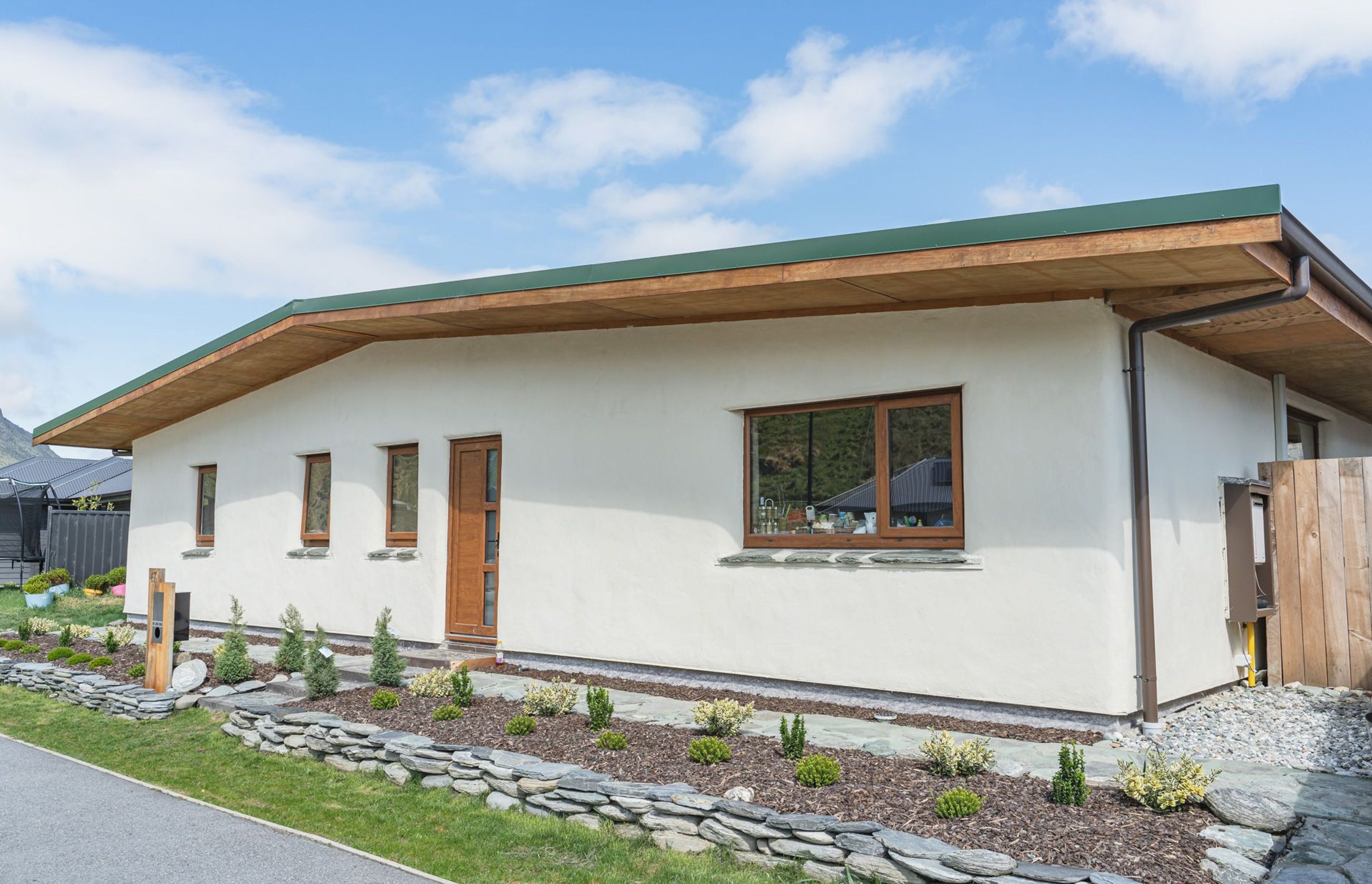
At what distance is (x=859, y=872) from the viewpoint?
4285mm

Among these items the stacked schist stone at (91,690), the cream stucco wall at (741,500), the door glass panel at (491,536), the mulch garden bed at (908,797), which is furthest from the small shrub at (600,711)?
the stacked schist stone at (91,690)

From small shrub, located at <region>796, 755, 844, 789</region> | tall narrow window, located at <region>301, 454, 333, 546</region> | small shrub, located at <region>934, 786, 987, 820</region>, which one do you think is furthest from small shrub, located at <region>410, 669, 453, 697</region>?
tall narrow window, located at <region>301, 454, 333, 546</region>

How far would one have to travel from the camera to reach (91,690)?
918 centimetres

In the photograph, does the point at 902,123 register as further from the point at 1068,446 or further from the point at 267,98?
the point at 267,98

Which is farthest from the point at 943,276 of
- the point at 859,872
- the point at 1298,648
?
the point at 1298,648

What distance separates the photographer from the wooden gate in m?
8.09

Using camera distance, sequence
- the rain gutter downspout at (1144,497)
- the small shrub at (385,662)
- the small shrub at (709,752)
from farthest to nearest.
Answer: the small shrub at (385,662) → the rain gutter downspout at (1144,497) → the small shrub at (709,752)

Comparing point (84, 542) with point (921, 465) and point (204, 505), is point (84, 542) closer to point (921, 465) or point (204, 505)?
point (204, 505)

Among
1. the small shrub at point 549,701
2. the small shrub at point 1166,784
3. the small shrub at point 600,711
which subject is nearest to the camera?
the small shrub at point 1166,784

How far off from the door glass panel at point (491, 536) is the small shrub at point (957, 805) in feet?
21.5

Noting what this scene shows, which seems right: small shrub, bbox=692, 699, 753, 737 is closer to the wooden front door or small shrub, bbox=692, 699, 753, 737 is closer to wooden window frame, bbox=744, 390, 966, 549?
wooden window frame, bbox=744, 390, 966, 549

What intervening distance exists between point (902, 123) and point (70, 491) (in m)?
24.4

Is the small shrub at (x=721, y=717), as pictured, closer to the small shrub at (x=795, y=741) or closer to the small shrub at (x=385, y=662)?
the small shrub at (x=795, y=741)

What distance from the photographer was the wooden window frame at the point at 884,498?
709cm
